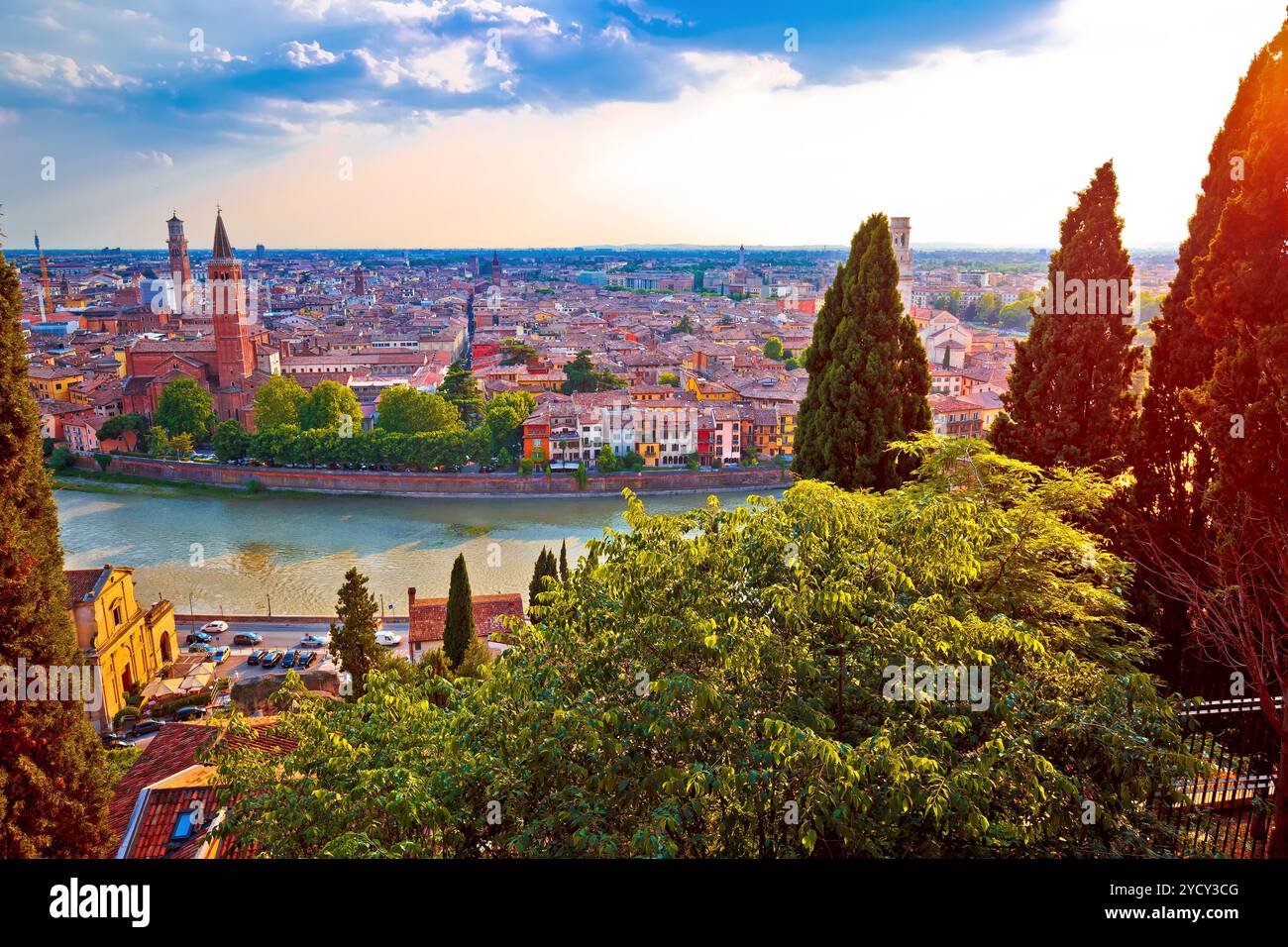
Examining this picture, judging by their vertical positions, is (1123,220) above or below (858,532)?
above

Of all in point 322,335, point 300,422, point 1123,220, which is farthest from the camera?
point 322,335

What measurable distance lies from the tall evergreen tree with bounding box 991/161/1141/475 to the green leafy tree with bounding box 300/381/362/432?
628 inches

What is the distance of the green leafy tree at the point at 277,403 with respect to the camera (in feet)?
59.9

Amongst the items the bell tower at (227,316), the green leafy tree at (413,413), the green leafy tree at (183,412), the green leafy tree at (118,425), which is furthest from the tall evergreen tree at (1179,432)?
the bell tower at (227,316)

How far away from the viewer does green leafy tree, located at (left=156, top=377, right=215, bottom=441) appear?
18.5 meters

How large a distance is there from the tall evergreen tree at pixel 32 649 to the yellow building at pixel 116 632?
520 centimetres

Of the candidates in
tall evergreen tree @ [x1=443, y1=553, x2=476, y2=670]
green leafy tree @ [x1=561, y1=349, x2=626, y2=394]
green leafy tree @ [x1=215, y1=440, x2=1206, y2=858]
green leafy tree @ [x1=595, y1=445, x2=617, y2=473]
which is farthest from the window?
green leafy tree @ [x1=561, y1=349, x2=626, y2=394]

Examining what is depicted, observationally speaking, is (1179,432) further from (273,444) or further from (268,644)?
(273,444)

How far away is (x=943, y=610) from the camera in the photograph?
2123 mm

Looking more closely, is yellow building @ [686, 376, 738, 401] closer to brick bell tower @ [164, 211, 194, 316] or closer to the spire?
the spire

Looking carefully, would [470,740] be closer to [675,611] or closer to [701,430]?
[675,611]

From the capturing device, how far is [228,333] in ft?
68.9

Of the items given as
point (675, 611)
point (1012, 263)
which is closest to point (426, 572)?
point (675, 611)

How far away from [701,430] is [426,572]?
23.9ft
